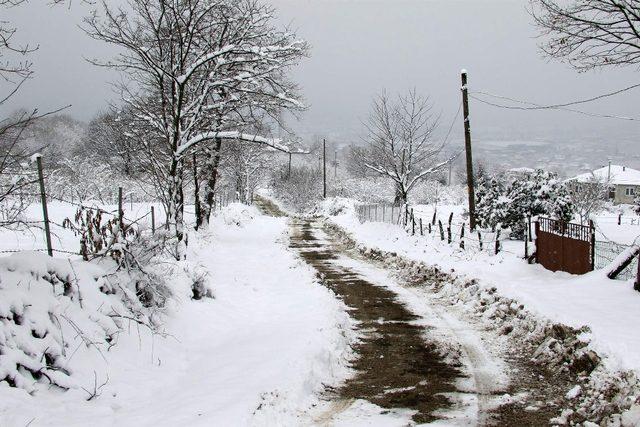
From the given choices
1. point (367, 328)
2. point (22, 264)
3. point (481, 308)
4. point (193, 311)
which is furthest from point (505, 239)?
point (22, 264)

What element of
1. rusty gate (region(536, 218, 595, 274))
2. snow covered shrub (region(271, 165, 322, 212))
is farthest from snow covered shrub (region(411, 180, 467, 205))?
rusty gate (region(536, 218, 595, 274))

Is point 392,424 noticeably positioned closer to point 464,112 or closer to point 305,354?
point 305,354

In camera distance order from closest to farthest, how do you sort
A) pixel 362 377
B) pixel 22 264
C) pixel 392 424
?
pixel 392 424 < pixel 22 264 < pixel 362 377

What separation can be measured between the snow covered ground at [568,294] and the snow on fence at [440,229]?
0.60m

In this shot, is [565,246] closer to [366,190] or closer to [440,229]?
[440,229]

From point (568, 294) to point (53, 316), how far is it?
28.9 ft

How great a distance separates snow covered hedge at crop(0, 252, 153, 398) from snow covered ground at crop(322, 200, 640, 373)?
608cm

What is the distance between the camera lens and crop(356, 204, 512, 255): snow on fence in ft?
55.0

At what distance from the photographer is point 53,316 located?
567 cm

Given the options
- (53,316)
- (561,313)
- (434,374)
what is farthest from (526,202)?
(53,316)

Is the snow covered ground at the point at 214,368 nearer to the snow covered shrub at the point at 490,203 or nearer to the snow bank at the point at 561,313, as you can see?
the snow bank at the point at 561,313

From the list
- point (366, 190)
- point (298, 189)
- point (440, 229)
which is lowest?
point (440, 229)

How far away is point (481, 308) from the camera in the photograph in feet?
32.5

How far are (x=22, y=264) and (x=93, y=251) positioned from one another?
7.56ft
